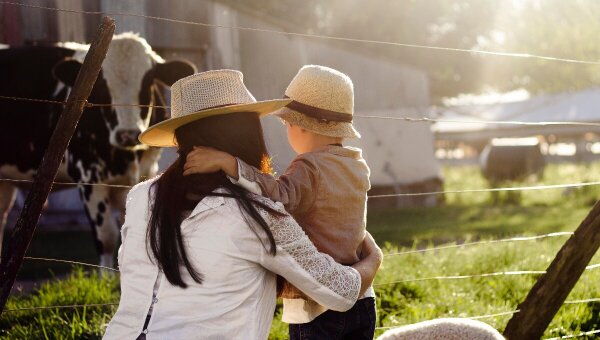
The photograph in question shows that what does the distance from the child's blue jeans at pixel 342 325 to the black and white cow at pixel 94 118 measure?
3.64 m

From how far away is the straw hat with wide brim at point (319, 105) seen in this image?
314cm

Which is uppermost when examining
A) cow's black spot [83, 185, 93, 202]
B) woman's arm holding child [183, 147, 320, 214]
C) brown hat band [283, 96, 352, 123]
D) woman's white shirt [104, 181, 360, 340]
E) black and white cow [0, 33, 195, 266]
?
brown hat band [283, 96, 352, 123]

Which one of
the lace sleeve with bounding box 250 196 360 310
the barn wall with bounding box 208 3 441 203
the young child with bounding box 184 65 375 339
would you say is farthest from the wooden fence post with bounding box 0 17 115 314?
the barn wall with bounding box 208 3 441 203

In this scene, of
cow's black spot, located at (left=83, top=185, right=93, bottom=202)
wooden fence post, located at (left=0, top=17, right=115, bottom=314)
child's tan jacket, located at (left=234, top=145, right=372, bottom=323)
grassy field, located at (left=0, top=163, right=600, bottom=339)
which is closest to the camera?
child's tan jacket, located at (left=234, top=145, right=372, bottom=323)

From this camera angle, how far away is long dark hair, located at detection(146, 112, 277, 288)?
2557 millimetres

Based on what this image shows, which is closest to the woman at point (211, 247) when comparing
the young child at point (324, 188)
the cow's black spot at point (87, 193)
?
the young child at point (324, 188)

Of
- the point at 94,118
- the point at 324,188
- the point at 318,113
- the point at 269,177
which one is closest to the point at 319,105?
the point at 318,113

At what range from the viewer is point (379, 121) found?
1500cm

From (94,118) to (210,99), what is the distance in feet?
14.2

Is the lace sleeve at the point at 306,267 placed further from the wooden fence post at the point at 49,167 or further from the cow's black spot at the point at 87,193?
the cow's black spot at the point at 87,193

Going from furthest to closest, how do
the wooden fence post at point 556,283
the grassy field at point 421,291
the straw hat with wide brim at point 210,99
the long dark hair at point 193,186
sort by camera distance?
the grassy field at point 421,291 → the wooden fence post at point 556,283 → the straw hat with wide brim at point 210,99 → the long dark hair at point 193,186

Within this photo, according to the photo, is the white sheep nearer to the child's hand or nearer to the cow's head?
the child's hand

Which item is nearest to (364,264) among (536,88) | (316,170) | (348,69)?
(316,170)

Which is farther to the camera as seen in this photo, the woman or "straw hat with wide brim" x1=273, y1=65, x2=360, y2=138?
"straw hat with wide brim" x1=273, y1=65, x2=360, y2=138
